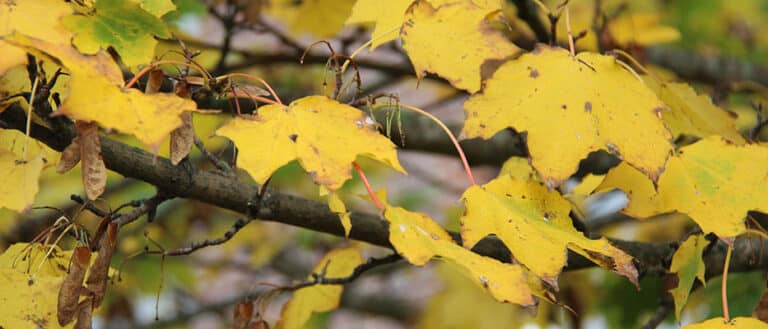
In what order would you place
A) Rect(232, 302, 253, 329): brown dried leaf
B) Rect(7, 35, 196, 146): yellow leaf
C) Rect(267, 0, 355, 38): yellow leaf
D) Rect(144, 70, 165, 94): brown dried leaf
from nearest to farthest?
1. Rect(7, 35, 196, 146): yellow leaf
2. Rect(144, 70, 165, 94): brown dried leaf
3. Rect(232, 302, 253, 329): brown dried leaf
4. Rect(267, 0, 355, 38): yellow leaf

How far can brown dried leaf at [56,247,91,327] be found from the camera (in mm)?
958

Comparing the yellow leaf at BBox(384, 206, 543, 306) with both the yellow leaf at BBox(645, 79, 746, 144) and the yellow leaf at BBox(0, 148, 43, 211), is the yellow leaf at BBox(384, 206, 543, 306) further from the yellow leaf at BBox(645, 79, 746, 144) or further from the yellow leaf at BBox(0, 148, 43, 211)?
the yellow leaf at BBox(645, 79, 746, 144)

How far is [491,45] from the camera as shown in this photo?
1084 millimetres

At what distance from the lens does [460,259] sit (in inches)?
35.3

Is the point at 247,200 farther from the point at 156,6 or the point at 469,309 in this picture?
the point at 469,309

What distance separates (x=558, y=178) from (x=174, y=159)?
1.21ft

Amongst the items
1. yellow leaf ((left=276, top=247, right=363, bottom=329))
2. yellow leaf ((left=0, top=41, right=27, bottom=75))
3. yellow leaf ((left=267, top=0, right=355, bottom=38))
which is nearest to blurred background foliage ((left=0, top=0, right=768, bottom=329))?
yellow leaf ((left=267, top=0, right=355, bottom=38))

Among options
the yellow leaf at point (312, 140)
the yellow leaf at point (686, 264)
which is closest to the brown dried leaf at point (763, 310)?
the yellow leaf at point (686, 264)

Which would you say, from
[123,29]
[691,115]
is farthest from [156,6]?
[691,115]

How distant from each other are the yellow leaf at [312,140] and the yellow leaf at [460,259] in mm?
61

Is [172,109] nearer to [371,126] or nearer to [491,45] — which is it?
[371,126]

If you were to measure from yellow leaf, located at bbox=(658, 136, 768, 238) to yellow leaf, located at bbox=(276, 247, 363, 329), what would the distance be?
0.44 metres

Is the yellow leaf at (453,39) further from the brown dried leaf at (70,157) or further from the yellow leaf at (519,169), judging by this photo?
the brown dried leaf at (70,157)

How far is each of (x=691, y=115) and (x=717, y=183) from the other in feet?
0.57
